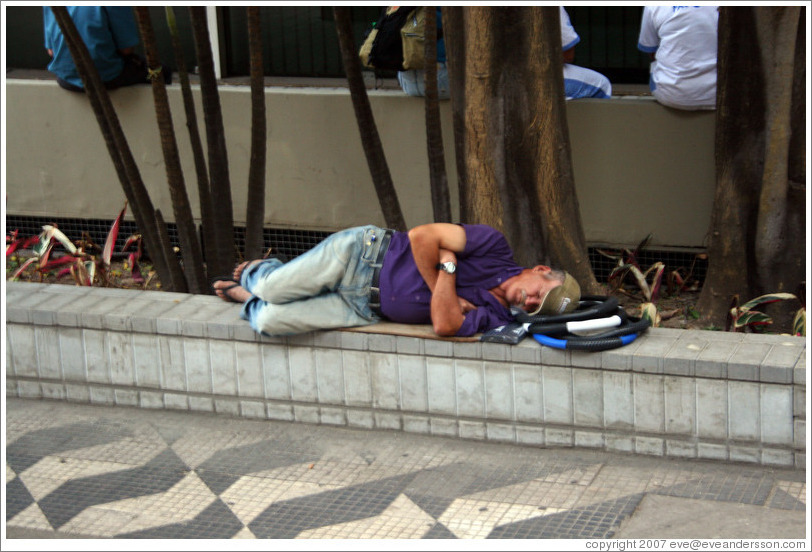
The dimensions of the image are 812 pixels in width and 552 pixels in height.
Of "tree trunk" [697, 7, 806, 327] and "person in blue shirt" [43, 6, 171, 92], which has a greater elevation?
"person in blue shirt" [43, 6, 171, 92]

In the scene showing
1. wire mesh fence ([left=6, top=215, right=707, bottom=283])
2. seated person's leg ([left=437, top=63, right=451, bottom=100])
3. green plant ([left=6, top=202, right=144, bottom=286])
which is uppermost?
seated person's leg ([left=437, top=63, right=451, bottom=100])

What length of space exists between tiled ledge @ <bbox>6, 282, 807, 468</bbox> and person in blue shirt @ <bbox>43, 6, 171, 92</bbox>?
2.38 meters

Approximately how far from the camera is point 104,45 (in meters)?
7.42

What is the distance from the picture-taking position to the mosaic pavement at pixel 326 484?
4035 mm

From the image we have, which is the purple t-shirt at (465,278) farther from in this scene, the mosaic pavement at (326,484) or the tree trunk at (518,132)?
the tree trunk at (518,132)

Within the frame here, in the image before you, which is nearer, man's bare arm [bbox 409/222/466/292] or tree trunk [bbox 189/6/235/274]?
man's bare arm [bbox 409/222/466/292]

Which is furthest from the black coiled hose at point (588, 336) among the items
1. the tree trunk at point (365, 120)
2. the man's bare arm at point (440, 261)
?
the tree trunk at point (365, 120)

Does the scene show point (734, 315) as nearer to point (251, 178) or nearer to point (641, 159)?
point (641, 159)

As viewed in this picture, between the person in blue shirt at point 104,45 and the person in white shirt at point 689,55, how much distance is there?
360cm

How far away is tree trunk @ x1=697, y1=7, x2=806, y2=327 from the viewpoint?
5.36m

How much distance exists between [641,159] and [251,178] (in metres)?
2.45

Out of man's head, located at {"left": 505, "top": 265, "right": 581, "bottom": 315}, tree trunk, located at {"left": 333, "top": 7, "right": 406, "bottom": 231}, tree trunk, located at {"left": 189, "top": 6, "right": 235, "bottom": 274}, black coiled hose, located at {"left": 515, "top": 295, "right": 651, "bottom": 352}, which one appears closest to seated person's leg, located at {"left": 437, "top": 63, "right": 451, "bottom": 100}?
tree trunk, located at {"left": 333, "top": 7, "right": 406, "bottom": 231}

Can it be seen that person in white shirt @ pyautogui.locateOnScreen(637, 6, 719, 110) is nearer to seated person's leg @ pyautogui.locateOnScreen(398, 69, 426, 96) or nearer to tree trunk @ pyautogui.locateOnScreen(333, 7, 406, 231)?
seated person's leg @ pyautogui.locateOnScreen(398, 69, 426, 96)

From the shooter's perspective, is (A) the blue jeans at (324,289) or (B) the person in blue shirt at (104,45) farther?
(B) the person in blue shirt at (104,45)
